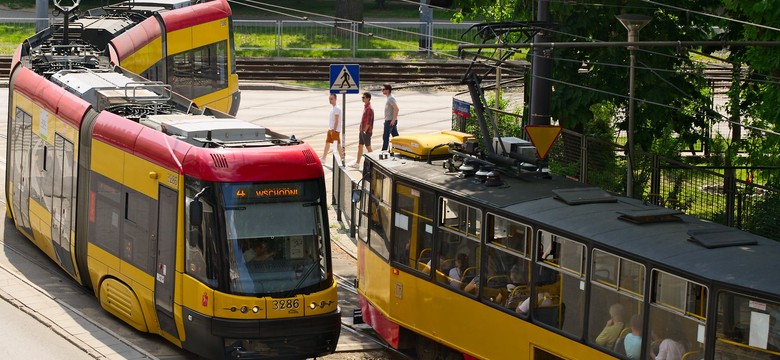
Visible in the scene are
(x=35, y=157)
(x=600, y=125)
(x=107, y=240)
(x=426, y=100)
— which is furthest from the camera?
(x=426, y=100)

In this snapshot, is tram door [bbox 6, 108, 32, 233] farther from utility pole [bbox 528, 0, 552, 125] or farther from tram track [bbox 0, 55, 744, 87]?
tram track [bbox 0, 55, 744, 87]

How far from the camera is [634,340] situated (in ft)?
41.5

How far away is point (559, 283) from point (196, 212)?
4272mm

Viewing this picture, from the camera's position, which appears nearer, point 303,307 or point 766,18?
point 303,307

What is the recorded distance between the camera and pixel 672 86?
75.4ft

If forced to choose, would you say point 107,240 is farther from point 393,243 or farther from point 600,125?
point 600,125

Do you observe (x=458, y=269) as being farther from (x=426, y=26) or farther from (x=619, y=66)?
(x=426, y=26)

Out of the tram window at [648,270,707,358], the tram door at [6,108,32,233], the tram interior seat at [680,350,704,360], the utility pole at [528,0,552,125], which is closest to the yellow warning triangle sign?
the utility pole at [528,0,552,125]

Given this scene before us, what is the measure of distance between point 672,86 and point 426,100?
17967mm

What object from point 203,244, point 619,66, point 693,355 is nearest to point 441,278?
point 203,244

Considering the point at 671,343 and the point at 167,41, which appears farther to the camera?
the point at 167,41

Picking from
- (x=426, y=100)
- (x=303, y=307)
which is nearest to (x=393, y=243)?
(x=303, y=307)

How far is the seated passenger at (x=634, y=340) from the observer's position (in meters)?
12.6

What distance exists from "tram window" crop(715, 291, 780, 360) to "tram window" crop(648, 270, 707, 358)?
20 cm
